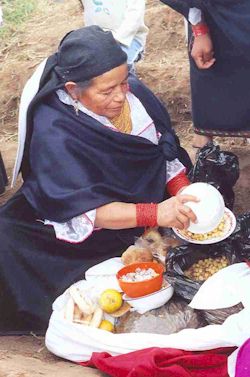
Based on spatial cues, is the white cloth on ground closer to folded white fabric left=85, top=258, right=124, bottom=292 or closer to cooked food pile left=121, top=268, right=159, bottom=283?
folded white fabric left=85, top=258, right=124, bottom=292

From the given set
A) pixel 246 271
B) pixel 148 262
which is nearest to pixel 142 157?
pixel 148 262

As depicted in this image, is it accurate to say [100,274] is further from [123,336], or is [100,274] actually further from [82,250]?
[123,336]

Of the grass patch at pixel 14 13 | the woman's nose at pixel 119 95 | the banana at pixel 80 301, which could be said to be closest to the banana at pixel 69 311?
the banana at pixel 80 301

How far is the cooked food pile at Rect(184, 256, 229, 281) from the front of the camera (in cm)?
332

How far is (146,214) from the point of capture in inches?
128

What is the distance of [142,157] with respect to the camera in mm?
3537

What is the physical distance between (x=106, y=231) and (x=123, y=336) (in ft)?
2.17

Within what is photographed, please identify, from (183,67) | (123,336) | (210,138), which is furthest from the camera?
(183,67)

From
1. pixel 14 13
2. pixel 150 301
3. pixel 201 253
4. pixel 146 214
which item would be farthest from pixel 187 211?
pixel 14 13

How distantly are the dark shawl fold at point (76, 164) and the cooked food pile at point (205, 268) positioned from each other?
433 mm

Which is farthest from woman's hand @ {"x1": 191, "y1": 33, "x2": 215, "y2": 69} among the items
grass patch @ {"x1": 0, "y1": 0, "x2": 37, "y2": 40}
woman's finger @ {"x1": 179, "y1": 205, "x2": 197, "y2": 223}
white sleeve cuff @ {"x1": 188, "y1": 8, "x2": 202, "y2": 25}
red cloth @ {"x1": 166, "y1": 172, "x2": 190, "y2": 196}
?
grass patch @ {"x1": 0, "y1": 0, "x2": 37, "y2": 40}

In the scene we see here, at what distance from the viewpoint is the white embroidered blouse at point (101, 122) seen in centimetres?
330

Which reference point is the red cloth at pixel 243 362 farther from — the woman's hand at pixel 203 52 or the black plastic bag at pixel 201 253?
the woman's hand at pixel 203 52

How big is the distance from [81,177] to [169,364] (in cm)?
96
